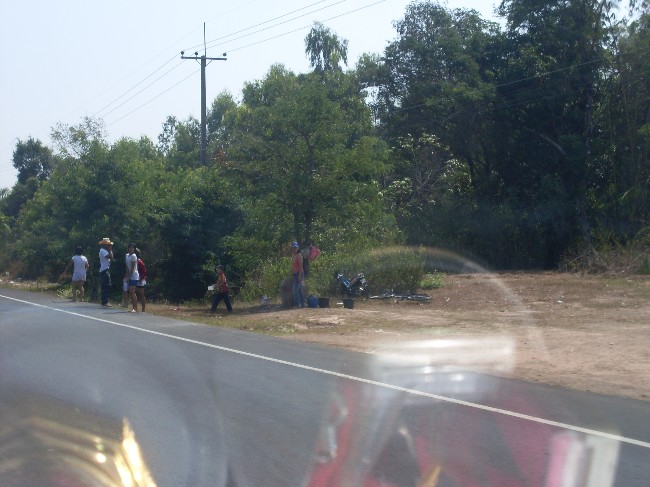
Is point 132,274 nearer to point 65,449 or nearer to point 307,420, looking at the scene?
point 307,420

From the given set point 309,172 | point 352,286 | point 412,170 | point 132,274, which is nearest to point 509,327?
point 352,286

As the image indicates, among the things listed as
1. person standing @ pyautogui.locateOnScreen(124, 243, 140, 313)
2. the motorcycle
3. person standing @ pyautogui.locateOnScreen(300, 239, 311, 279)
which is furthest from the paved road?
person standing @ pyautogui.locateOnScreen(300, 239, 311, 279)

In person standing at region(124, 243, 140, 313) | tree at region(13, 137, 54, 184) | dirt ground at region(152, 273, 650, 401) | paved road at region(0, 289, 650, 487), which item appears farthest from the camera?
tree at region(13, 137, 54, 184)

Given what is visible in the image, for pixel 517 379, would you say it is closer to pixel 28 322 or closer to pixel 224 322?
pixel 224 322

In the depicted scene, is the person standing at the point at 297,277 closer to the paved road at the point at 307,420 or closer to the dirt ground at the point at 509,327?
the dirt ground at the point at 509,327

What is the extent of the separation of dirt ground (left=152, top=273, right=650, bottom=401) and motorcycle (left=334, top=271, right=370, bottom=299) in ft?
1.81

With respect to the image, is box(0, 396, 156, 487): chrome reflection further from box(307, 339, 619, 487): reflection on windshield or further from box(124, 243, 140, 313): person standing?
box(124, 243, 140, 313): person standing

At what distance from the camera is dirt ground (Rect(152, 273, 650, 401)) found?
12078mm

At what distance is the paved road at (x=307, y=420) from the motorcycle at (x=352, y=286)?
30.3ft

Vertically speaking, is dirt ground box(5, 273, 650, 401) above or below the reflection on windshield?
above

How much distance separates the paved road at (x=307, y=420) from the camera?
6758 millimetres

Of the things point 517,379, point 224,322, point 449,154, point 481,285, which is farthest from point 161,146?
point 517,379

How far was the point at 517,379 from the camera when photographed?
1122cm

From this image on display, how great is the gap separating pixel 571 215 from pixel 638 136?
15.3ft
